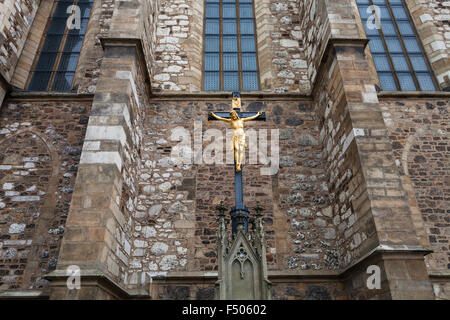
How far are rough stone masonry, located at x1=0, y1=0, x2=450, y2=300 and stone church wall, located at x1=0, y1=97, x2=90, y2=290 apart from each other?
0.03 metres

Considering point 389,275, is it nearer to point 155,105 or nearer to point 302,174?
point 302,174

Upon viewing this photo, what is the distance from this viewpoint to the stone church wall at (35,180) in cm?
683

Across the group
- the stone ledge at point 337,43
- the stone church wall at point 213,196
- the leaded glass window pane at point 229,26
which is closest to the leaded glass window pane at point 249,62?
the leaded glass window pane at point 229,26

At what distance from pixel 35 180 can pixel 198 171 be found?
3549 millimetres

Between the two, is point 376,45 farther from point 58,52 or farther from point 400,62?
point 58,52

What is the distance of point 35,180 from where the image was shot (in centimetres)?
762

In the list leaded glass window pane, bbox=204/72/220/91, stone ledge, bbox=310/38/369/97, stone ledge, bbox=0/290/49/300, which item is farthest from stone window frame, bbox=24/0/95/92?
stone ledge, bbox=310/38/369/97

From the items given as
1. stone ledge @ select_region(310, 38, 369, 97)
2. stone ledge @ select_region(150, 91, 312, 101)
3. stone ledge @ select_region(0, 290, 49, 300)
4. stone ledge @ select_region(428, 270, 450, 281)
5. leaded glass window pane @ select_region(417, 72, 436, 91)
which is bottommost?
stone ledge @ select_region(0, 290, 49, 300)

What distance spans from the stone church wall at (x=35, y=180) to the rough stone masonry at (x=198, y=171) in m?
0.03

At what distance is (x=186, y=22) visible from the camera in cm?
1038

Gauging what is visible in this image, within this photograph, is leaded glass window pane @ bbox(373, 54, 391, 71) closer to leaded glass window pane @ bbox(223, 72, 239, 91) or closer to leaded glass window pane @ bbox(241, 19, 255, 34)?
leaded glass window pane @ bbox(241, 19, 255, 34)

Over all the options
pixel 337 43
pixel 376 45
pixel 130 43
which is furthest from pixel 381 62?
pixel 130 43

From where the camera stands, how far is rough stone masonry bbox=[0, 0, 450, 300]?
5.82 metres
